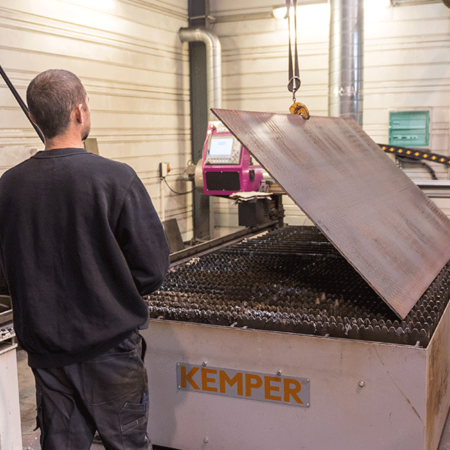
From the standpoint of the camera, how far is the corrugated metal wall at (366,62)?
19.9ft

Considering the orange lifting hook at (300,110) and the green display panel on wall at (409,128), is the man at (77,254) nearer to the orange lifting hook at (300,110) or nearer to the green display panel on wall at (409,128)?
the orange lifting hook at (300,110)

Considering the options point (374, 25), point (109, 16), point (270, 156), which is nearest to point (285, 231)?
point (270, 156)

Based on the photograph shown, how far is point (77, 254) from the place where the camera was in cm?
132

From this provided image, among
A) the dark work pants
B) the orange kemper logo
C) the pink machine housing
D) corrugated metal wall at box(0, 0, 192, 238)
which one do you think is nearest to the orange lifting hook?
the orange kemper logo

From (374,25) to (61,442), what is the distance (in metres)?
5.90

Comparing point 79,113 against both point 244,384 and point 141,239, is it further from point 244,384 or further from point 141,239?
point 244,384

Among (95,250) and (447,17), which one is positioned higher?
(447,17)

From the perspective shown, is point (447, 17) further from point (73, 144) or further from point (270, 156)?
point (73, 144)

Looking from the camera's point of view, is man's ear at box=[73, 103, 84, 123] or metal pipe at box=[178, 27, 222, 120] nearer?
man's ear at box=[73, 103, 84, 123]

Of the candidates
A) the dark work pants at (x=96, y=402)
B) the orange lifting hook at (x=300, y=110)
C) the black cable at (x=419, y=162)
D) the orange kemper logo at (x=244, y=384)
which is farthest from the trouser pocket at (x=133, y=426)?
the black cable at (x=419, y=162)

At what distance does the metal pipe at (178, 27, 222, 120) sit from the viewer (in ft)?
21.3

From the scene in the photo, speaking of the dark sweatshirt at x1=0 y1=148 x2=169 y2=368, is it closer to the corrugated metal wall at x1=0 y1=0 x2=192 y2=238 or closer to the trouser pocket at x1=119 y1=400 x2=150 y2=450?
the trouser pocket at x1=119 y1=400 x2=150 y2=450

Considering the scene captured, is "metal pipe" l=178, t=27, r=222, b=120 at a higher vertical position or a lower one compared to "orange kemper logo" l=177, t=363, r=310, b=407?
higher

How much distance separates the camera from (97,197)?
4.24ft
